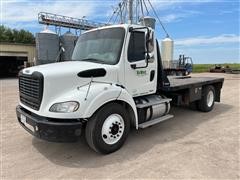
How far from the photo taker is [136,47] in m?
4.63

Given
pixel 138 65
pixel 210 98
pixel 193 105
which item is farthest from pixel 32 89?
pixel 210 98

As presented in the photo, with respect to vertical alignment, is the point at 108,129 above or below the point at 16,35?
below

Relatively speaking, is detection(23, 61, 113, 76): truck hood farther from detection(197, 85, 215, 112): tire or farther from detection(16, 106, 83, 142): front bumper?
detection(197, 85, 215, 112): tire

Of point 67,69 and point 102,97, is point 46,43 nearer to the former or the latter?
point 67,69

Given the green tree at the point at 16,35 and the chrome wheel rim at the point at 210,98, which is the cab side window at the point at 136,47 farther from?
the green tree at the point at 16,35

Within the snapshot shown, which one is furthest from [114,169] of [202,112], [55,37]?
[55,37]

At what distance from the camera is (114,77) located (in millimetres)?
4301

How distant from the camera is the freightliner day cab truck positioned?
11.8 feet

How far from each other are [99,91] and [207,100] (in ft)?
15.8

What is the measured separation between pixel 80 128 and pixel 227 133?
344 centimetres

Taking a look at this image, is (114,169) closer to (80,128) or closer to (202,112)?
(80,128)

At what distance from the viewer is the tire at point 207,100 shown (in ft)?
23.8

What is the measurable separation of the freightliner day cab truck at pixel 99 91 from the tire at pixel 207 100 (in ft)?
7.62

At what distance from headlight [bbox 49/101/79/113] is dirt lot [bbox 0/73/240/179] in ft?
3.07
